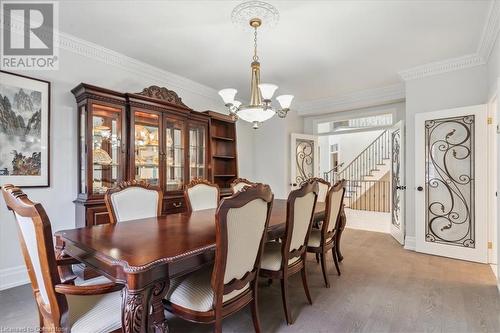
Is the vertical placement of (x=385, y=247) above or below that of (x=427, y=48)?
below

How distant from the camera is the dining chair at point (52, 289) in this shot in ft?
3.72

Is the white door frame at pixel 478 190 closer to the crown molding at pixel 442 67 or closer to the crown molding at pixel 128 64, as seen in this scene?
the crown molding at pixel 442 67

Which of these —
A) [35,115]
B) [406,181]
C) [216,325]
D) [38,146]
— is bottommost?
[216,325]

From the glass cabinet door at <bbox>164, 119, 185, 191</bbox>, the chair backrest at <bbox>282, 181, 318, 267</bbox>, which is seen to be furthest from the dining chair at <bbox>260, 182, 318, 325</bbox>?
the glass cabinet door at <bbox>164, 119, 185, 191</bbox>

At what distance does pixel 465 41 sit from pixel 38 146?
476 centimetres

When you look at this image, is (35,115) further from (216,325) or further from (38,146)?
(216,325)

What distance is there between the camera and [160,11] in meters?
2.43

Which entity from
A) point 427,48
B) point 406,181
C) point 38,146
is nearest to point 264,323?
point 38,146

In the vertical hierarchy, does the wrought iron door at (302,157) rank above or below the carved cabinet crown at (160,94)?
below

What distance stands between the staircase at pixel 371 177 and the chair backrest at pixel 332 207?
5.06 metres

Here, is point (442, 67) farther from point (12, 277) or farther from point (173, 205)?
point (12, 277)

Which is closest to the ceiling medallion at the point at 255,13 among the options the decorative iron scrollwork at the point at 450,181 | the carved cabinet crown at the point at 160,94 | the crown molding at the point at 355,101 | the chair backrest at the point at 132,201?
the carved cabinet crown at the point at 160,94

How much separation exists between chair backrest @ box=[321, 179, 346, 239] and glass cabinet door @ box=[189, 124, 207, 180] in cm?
217

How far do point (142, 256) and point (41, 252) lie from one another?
406mm
